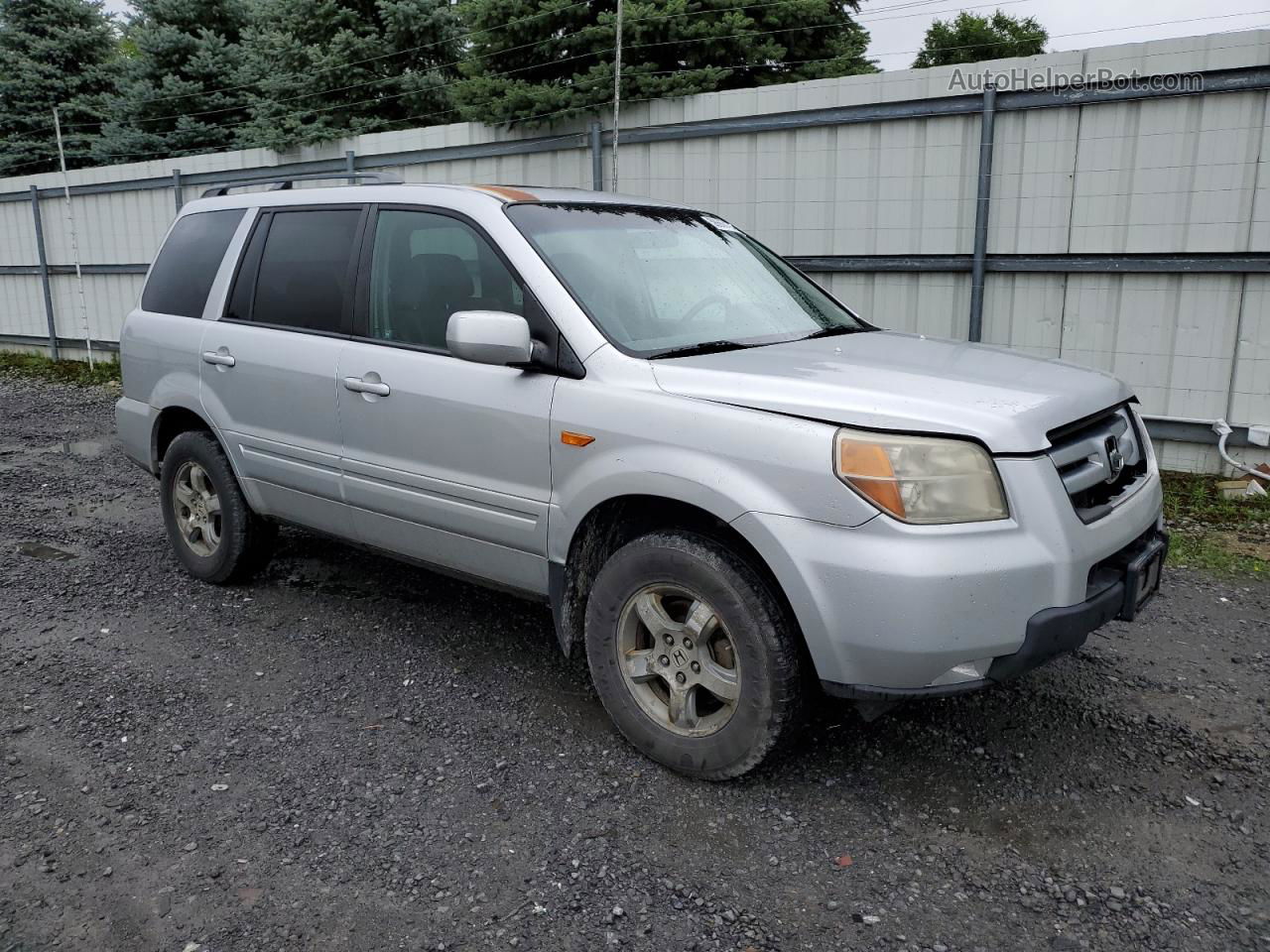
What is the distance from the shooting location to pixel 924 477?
2850 mm

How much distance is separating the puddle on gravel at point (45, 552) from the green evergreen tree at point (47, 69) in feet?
58.5

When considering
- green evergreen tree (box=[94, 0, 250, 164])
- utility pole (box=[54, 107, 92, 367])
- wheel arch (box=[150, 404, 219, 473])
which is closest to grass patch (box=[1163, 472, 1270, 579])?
wheel arch (box=[150, 404, 219, 473])

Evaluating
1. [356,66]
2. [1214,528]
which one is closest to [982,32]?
[356,66]

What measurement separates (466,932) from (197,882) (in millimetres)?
783

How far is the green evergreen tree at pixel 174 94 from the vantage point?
19891mm

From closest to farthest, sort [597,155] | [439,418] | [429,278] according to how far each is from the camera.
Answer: [439,418] → [429,278] → [597,155]

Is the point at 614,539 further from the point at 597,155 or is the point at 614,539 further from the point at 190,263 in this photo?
the point at 597,155

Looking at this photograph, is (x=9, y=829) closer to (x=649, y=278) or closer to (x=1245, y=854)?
(x=649, y=278)

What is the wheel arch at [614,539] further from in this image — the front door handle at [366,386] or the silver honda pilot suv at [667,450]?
the front door handle at [366,386]

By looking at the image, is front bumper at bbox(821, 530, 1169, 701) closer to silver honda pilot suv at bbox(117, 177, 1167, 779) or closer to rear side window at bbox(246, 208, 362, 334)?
silver honda pilot suv at bbox(117, 177, 1167, 779)

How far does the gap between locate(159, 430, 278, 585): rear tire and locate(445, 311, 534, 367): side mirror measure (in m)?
2.06

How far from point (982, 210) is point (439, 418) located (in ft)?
16.2

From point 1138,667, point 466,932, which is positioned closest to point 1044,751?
point 1138,667

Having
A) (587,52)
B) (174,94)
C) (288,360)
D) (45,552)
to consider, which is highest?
(174,94)
